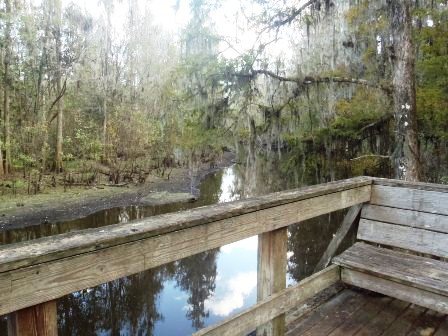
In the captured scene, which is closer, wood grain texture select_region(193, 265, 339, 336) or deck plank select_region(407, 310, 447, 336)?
wood grain texture select_region(193, 265, 339, 336)

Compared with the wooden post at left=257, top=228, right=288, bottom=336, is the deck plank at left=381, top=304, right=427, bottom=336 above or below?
below

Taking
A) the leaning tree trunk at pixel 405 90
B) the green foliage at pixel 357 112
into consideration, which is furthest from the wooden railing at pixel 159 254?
the green foliage at pixel 357 112

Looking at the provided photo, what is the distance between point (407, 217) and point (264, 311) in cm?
121

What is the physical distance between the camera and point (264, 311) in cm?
159

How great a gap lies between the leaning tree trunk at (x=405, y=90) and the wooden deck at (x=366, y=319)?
2.83 metres

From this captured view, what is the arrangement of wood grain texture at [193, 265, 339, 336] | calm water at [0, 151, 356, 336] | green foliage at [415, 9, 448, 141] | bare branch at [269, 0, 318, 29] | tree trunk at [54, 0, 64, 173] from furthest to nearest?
1. tree trunk at [54, 0, 64, 173]
2. bare branch at [269, 0, 318, 29]
3. green foliage at [415, 9, 448, 141]
4. calm water at [0, 151, 356, 336]
5. wood grain texture at [193, 265, 339, 336]

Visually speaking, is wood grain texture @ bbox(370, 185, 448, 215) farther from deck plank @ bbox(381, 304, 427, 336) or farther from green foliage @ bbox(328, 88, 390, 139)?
green foliage @ bbox(328, 88, 390, 139)

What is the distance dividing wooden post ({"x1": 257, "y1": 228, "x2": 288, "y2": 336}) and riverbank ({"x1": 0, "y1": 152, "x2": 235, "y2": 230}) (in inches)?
357

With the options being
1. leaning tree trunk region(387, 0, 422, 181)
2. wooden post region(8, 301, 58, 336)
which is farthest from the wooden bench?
leaning tree trunk region(387, 0, 422, 181)

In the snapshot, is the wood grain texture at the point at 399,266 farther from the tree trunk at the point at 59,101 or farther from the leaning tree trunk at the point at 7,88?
the tree trunk at the point at 59,101

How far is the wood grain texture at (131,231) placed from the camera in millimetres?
916

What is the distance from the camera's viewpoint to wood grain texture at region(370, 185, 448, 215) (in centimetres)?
219

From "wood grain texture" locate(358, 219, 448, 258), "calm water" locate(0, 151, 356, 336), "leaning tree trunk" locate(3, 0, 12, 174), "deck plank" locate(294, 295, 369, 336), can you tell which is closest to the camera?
"deck plank" locate(294, 295, 369, 336)

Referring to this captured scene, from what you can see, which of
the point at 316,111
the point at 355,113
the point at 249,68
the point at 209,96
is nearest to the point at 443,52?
the point at 355,113
